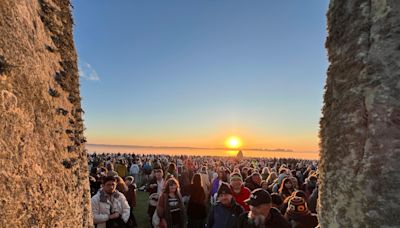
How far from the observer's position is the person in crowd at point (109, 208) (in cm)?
629

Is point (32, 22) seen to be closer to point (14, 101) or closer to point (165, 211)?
point (14, 101)

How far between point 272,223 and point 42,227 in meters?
2.80

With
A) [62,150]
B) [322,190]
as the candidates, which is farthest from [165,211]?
[322,190]

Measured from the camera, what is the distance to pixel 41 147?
3.32m

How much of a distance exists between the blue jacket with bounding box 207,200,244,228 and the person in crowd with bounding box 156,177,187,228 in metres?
1.70

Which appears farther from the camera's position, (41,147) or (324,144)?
(41,147)

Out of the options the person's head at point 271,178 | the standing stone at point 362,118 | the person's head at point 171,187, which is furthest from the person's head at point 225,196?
the person's head at point 271,178

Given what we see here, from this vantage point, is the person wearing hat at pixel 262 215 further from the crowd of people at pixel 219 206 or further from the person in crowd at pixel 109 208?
the person in crowd at pixel 109 208

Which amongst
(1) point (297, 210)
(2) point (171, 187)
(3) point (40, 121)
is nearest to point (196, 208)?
(2) point (171, 187)

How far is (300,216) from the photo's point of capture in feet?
16.5

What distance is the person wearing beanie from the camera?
497 centimetres

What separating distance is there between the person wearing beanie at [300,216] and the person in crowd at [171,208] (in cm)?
296

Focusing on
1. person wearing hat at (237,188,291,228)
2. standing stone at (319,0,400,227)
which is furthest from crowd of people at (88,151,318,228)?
standing stone at (319,0,400,227)

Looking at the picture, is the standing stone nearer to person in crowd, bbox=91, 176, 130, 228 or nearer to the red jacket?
person in crowd, bbox=91, 176, 130, 228
